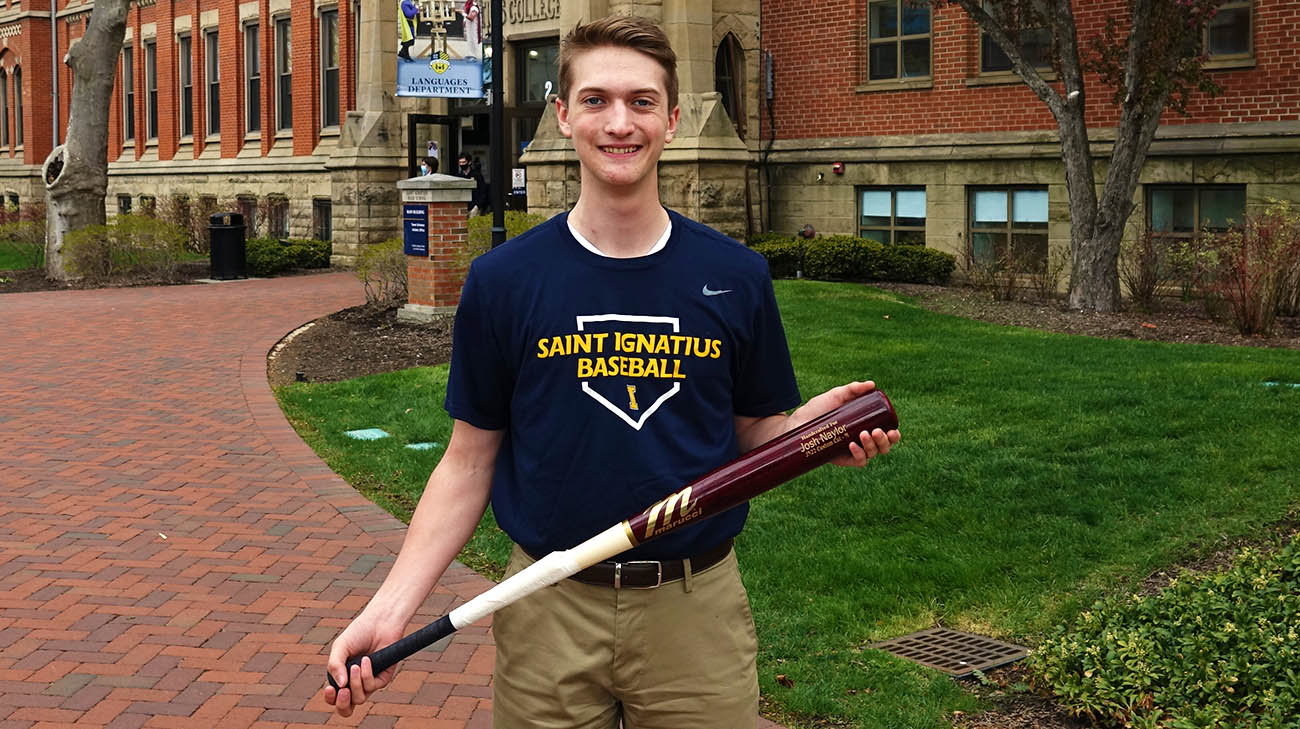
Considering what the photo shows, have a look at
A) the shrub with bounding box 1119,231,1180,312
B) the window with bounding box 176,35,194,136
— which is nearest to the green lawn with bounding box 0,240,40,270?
the window with bounding box 176,35,194,136

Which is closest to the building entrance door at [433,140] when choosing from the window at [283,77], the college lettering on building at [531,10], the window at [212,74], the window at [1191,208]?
the college lettering on building at [531,10]

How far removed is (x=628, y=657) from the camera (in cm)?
278

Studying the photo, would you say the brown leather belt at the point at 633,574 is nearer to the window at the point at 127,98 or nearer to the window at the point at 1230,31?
the window at the point at 1230,31

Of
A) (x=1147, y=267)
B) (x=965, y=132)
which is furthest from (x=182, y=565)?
(x=965, y=132)

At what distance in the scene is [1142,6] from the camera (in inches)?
591

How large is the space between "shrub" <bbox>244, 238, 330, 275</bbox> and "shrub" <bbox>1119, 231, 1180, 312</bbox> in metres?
14.1

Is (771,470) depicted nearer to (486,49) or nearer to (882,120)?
(882,120)

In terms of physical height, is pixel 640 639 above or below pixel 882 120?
below

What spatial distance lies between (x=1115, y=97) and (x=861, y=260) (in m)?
4.64

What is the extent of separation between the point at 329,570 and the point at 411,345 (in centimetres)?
782

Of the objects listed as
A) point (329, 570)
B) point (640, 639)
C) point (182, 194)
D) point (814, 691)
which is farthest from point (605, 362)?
point (182, 194)

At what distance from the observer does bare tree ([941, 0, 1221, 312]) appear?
15.1m

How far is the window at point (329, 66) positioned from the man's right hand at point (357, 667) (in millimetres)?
29430

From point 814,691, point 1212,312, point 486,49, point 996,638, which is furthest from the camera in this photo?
point 486,49
